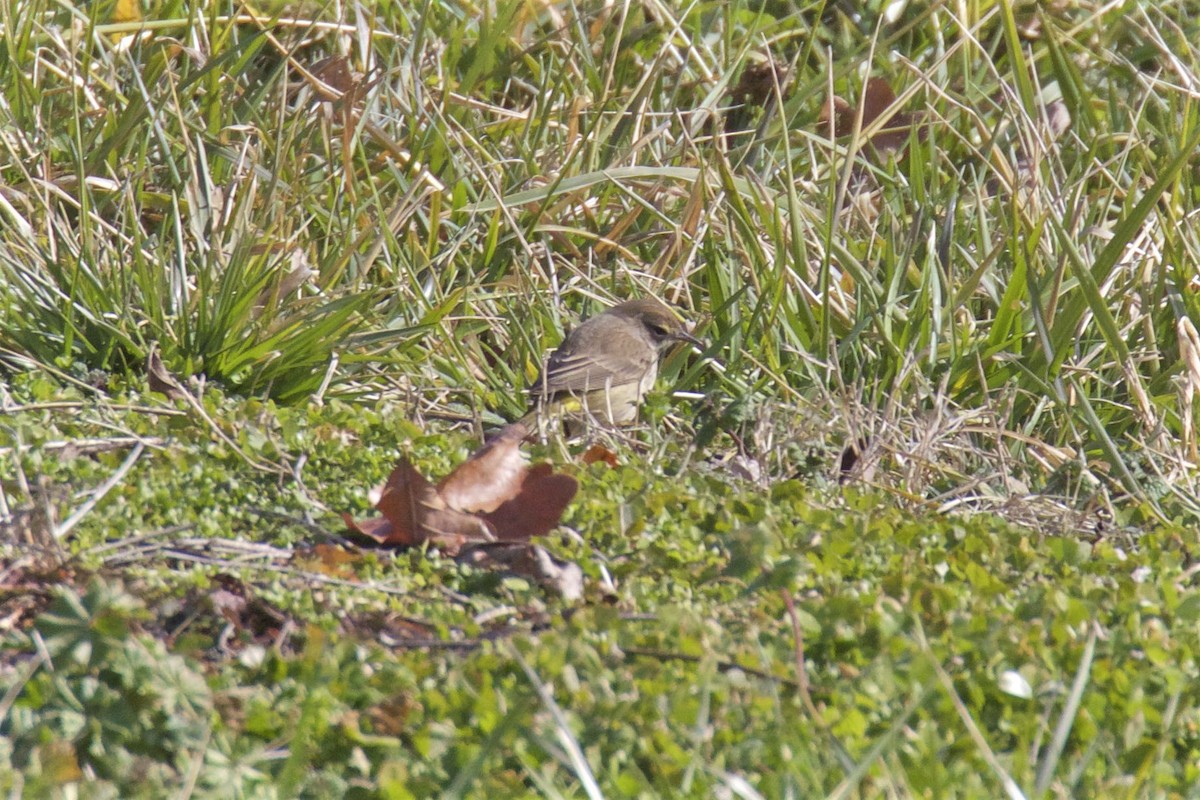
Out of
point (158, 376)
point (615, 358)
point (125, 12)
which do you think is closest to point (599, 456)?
point (615, 358)

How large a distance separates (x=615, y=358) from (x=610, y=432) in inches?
25.8

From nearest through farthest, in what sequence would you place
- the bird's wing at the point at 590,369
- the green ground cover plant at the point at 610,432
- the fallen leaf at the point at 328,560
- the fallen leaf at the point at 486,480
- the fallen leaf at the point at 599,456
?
1. the green ground cover plant at the point at 610,432
2. the fallen leaf at the point at 328,560
3. the fallen leaf at the point at 486,480
4. the fallen leaf at the point at 599,456
5. the bird's wing at the point at 590,369

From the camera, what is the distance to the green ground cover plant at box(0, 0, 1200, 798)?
232cm

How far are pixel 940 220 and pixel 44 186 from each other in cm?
313

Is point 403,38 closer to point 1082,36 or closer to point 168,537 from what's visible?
point 1082,36

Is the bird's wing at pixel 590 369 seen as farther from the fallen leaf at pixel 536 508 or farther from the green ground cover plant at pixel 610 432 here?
the fallen leaf at pixel 536 508

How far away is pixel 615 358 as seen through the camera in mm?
5043

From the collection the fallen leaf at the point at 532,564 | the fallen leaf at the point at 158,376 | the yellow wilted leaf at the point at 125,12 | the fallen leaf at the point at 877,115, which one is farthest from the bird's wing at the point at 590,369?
the yellow wilted leaf at the point at 125,12

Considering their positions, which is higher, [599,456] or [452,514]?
[452,514]

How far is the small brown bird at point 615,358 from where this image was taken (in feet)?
16.3

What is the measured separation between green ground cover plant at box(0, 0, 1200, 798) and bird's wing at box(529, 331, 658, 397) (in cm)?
12

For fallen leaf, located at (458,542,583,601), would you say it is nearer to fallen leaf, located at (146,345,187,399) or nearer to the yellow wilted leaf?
fallen leaf, located at (146,345,187,399)

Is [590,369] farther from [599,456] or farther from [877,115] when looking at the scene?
[877,115]

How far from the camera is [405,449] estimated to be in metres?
3.73
